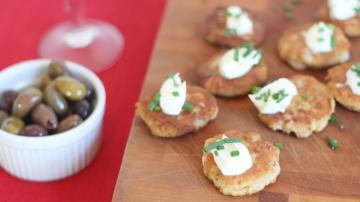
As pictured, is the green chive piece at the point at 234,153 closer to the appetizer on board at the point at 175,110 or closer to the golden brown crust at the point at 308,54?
the appetizer on board at the point at 175,110

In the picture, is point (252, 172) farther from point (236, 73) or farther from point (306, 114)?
point (236, 73)

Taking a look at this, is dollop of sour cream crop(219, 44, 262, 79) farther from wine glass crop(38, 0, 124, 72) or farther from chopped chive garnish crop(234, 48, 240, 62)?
wine glass crop(38, 0, 124, 72)

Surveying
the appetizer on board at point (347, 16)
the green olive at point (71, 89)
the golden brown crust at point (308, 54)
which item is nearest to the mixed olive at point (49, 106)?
the green olive at point (71, 89)

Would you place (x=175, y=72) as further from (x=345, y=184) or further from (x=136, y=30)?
(x=345, y=184)

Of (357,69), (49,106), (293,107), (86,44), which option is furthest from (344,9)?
(49,106)

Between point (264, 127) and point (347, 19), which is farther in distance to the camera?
point (347, 19)

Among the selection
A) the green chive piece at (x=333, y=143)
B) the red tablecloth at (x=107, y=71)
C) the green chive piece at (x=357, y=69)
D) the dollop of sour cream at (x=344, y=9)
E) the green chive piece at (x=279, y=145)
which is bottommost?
the red tablecloth at (x=107, y=71)

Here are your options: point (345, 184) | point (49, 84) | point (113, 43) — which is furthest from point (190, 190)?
point (113, 43)
